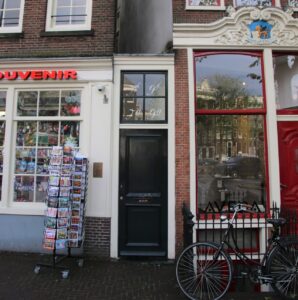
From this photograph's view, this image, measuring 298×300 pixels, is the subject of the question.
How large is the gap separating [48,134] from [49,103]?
2.20 ft

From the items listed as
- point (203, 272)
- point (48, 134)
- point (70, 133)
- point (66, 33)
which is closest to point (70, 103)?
point (70, 133)

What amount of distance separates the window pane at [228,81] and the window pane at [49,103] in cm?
302

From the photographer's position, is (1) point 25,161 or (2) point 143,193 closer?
(2) point 143,193

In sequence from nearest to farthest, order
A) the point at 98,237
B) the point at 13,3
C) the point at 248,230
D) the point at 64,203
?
the point at 64,203 → the point at 248,230 → the point at 98,237 → the point at 13,3

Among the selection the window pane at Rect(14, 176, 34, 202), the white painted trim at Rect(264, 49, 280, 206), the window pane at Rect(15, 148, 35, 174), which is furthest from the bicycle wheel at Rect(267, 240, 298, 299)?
the window pane at Rect(15, 148, 35, 174)

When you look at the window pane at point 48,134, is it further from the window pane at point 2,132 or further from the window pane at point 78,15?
the window pane at point 78,15

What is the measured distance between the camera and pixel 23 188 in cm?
761

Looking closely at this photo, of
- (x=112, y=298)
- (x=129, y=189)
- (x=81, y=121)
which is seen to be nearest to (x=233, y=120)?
(x=129, y=189)

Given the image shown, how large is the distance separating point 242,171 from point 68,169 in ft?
11.6

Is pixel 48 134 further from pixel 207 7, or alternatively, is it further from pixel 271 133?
pixel 271 133

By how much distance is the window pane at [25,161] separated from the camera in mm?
7613

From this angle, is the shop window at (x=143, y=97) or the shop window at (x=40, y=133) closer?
the shop window at (x=143, y=97)

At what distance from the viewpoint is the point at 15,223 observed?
7.37m

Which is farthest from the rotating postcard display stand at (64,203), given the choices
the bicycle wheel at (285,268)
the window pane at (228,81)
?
the bicycle wheel at (285,268)
